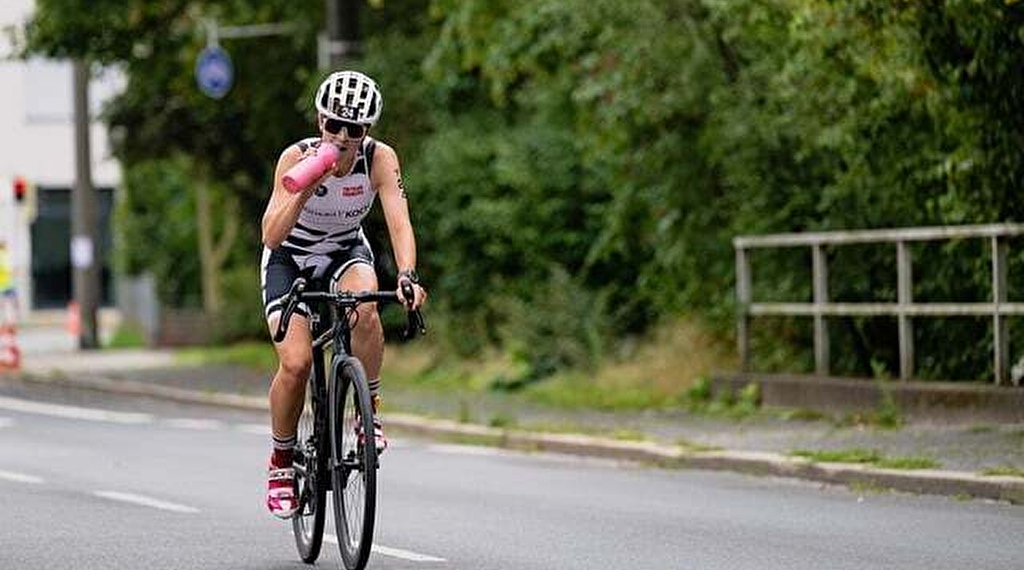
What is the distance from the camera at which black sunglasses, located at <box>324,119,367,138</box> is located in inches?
402

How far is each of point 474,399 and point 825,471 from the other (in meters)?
9.01

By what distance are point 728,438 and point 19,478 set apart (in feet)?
16.3

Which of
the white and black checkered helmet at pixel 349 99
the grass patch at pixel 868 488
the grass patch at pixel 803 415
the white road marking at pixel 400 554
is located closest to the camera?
the white and black checkered helmet at pixel 349 99

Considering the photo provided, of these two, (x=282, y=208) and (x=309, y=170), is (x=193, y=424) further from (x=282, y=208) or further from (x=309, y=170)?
(x=309, y=170)

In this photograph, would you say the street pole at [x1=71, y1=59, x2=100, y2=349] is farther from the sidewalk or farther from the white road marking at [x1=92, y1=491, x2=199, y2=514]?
the white road marking at [x1=92, y1=491, x2=199, y2=514]

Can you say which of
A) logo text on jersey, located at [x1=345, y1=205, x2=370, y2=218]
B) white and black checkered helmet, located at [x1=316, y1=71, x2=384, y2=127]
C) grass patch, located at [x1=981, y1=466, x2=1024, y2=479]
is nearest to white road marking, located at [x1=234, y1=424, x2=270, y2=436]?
grass patch, located at [x1=981, y1=466, x2=1024, y2=479]

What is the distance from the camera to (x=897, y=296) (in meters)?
19.8

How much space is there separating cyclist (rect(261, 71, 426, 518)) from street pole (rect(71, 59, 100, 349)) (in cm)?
2892

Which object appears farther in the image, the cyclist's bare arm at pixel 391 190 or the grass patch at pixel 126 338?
the grass patch at pixel 126 338

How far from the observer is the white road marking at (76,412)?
24.4 metres

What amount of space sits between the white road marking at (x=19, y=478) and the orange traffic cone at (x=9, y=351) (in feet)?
59.1

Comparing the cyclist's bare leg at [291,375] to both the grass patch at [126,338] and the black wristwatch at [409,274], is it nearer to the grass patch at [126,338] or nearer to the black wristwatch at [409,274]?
the black wristwatch at [409,274]

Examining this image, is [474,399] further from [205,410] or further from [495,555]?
[495,555]

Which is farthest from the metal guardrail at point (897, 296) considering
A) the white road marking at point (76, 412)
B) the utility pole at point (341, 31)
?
the utility pole at point (341, 31)
